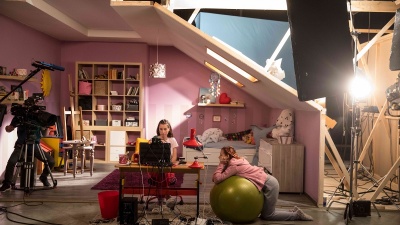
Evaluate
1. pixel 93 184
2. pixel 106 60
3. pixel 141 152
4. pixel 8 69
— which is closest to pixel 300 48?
pixel 141 152

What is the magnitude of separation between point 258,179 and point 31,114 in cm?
316

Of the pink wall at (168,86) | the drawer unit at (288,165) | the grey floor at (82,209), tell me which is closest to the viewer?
the grey floor at (82,209)

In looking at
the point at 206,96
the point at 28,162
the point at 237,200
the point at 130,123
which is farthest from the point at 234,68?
the point at 130,123

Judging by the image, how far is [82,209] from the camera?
15.1 ft

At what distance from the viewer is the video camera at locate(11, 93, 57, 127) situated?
205 inches

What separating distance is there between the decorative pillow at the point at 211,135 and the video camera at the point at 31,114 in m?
3.39

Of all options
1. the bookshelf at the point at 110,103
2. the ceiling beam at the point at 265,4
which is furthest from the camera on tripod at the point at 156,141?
the bookshelf at the point at 110,103

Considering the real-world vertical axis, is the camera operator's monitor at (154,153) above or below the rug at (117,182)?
above

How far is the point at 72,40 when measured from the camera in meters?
8.30

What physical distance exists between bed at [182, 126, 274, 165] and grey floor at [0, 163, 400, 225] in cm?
198

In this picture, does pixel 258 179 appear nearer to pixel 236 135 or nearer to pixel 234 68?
pixel 234 68

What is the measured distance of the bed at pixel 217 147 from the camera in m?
7.55

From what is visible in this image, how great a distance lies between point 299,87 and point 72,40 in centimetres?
638

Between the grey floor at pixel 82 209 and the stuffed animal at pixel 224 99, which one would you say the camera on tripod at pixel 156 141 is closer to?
the grey floor at pixel 82 209
